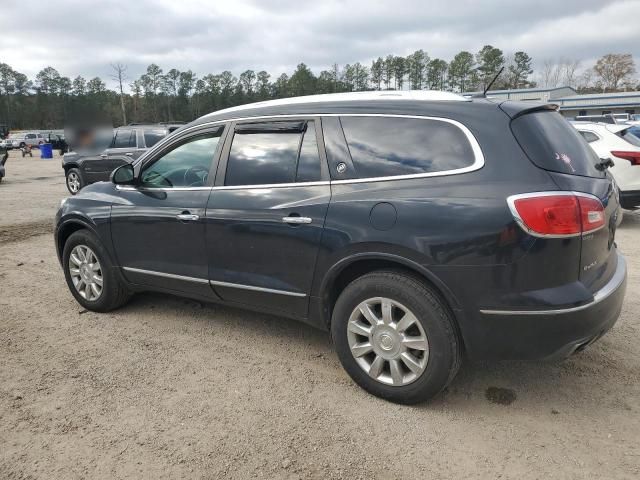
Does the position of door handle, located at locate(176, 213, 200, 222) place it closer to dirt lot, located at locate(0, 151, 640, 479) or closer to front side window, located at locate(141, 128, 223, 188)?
front side window, located at locate(141, 128, 223, 188)

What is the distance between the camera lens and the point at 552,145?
2.66 meters

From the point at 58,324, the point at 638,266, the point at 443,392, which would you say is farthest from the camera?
the point at 638,266

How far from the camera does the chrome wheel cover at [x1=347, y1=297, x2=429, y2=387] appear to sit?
9.15ft

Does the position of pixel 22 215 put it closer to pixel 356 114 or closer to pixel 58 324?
pixel 58 324

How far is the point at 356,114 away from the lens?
3.06 m

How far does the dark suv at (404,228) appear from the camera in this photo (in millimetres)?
2473

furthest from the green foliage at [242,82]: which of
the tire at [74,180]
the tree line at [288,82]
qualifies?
the tire at [74,180]

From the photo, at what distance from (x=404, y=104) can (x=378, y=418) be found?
185 cm

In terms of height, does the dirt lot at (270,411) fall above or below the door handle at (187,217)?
below

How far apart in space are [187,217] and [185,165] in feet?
1.58

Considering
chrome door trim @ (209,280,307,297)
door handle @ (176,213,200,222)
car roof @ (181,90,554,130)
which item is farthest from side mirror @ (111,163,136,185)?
chrome door trim @ (209,280,307,297)

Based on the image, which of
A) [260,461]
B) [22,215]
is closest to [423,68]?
[22,215]

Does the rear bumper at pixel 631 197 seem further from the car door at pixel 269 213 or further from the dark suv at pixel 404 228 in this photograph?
the car door at pixel 269 213

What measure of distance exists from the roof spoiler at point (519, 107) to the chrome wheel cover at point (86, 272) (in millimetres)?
3540
